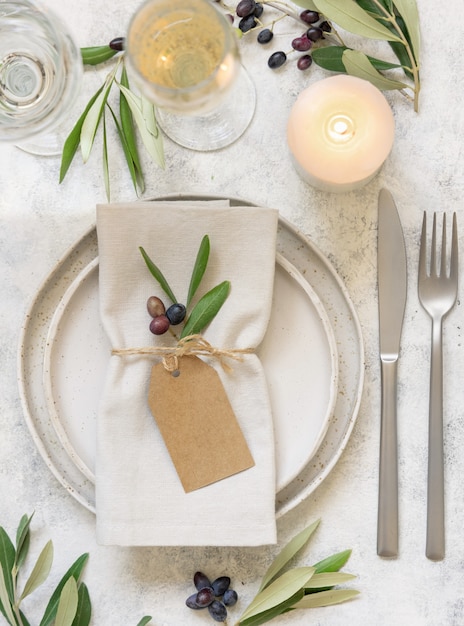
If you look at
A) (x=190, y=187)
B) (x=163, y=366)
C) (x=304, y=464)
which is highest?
(x=190, y=187)

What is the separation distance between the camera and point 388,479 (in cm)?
84

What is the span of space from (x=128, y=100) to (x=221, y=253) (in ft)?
0.68

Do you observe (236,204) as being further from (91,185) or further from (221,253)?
(91,185)

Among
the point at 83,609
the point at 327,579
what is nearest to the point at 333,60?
the point at 327,579

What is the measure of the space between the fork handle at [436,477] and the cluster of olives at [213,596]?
0.23 meters

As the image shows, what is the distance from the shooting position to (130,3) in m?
0.89

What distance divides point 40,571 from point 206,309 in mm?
351

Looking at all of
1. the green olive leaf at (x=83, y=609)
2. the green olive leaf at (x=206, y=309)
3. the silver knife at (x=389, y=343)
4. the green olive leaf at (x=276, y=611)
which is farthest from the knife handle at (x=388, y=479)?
Answer: the green olive leaf at (x=83, y=609)

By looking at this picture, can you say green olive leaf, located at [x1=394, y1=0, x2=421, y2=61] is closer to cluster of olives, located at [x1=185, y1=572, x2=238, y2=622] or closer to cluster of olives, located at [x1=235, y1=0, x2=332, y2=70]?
cluster of olives, located at [x1=235, y1=0, x2=332, y2=70]

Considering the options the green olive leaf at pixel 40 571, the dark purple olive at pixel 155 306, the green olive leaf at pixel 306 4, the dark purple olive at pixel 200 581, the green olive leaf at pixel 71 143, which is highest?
the green olive leaf at pixel 306 4

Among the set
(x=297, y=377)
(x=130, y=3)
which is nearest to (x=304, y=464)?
(x=297, y=377)

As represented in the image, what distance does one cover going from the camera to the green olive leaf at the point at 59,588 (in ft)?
2.73

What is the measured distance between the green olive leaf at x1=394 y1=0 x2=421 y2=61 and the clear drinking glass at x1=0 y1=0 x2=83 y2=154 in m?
0.37

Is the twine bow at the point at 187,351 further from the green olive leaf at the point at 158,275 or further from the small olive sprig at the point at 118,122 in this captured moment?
the small olive sprig at the point at 118,122
